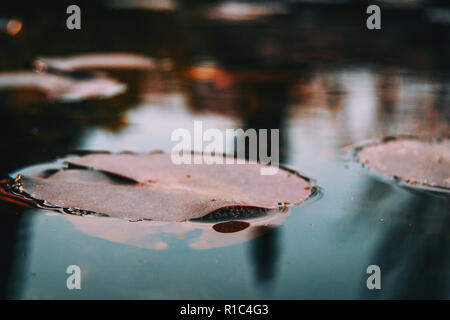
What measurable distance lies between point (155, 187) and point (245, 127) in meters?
1.64

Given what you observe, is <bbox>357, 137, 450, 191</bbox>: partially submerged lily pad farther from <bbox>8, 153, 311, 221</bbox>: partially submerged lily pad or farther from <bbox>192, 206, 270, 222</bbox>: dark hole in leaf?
<bbox>192, 206, 270, 222</bbox>: dark hole in leaf

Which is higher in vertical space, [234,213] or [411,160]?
[411,160]

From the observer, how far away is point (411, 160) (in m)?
3.47

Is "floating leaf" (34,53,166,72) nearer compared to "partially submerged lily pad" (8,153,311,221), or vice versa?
"partially submerged lily pad" (8,153,311,221)

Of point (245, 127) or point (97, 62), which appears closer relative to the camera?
point (245, 127)

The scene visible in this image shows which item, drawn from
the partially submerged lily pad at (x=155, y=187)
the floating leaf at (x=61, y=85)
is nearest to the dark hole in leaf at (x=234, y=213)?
the partially submerged lily pad at (x=155, y=187)

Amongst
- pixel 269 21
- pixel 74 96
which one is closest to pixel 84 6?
pixel 269 21
